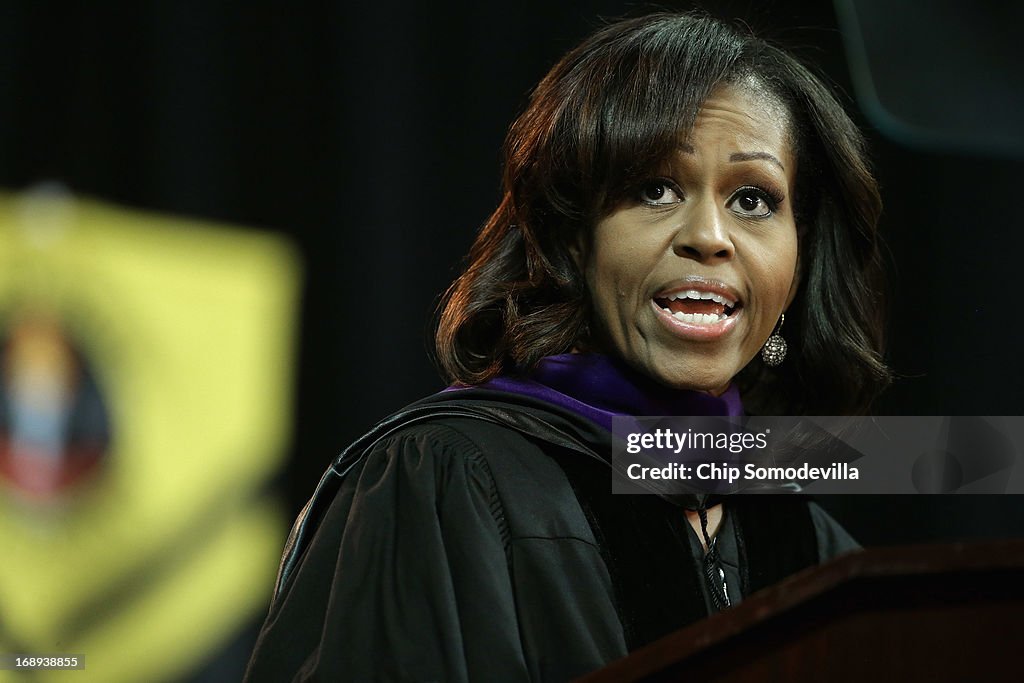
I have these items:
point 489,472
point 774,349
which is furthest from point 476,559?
point 774,349

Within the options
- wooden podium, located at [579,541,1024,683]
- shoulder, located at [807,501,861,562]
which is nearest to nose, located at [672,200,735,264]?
shoulder, located at [807,501,861,562]

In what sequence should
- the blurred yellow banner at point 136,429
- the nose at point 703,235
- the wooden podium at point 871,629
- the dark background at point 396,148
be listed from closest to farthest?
the wooden podium at point 871,629
the nose at point 703,235
the blurred yellow banner at point 136,429
the dark background at point 396,148

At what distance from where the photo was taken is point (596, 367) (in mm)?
1629

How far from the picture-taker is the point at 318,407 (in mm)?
2547

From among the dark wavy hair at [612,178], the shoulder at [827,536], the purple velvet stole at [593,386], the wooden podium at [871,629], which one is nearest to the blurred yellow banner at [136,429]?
the dark wavy hair at [612,178]

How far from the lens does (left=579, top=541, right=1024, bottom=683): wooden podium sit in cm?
82

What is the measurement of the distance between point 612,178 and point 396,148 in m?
1.08

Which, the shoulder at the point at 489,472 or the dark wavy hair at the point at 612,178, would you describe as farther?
the dark wavy hair at the point at 612,178

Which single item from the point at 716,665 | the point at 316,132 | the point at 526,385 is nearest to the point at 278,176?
the point at 316,132

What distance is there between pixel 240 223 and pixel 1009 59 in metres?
1.67

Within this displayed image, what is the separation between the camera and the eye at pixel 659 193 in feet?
5.26

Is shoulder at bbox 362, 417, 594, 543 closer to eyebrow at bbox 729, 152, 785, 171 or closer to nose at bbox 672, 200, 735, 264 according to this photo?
nose at bbox 672, 200, 735, 264

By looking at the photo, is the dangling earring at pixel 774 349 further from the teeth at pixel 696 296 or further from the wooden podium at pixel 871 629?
the wooden podium at pixel 871 629

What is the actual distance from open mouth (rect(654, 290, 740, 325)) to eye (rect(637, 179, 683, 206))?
122 mm
